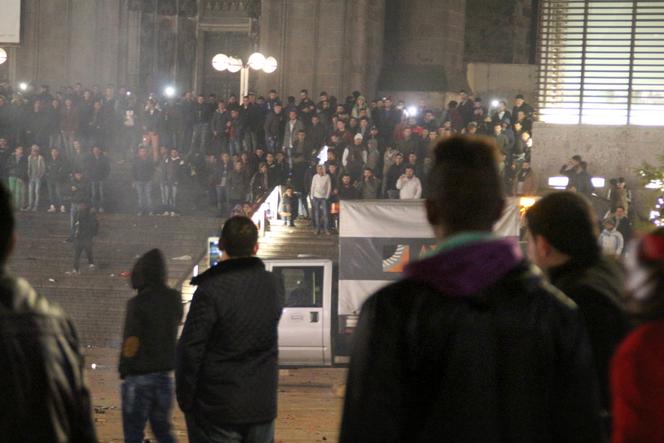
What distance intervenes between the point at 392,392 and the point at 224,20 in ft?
124

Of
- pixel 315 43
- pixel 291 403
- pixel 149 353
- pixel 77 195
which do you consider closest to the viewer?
pixel 149 353

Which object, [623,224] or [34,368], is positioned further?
[623,224]

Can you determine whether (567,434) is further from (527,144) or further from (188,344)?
(527,144)

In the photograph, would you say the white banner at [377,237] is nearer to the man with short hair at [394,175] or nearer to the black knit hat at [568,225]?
the man with short hair at [394,175]

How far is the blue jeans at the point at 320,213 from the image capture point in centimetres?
2677

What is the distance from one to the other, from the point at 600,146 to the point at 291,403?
539 inches

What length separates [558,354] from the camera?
316cm

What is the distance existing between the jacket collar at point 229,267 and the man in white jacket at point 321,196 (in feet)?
66.6

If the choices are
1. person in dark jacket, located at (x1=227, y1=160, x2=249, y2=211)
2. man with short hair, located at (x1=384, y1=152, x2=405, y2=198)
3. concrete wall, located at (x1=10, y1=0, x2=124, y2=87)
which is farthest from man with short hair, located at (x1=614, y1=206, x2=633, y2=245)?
concrete wall, located at (x1=10, y1=0, x2=124, y2=87)

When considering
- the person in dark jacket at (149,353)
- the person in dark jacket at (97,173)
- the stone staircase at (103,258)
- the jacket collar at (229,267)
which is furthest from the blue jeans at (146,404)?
the person in dark jacket at (97,173)

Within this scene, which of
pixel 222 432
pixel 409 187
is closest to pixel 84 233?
pixel 409 187

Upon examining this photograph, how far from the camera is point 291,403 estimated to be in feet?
51.6

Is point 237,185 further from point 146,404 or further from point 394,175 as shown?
point 146,404

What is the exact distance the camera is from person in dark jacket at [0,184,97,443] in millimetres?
3137
